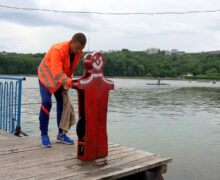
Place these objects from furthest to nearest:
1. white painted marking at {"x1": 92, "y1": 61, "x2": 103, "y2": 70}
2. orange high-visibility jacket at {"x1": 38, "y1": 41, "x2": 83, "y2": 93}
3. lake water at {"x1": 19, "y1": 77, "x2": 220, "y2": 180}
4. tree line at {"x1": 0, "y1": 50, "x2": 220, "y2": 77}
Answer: tree line at {"x1": 0, "y1": 50, "x2": 220, "y2": 77}
lake water at {"x1": 19, "y1": 77, "x2": 220, "y2": 180}
orange high-visibility jacket at {"x1": 38, "y1": 41, "x2": 83, "y2": 93}
white painted marking at {"x1": 92, "y1": 61, "x2": 103, "y2": 70}

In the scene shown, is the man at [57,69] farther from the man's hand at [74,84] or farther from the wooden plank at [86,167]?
the wooden plank at [86,167]

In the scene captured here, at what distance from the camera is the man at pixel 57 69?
13.4ft

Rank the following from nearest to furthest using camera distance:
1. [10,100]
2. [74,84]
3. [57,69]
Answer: [74,84], [57,69], [10,100]

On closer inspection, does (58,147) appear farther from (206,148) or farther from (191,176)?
(206,148)

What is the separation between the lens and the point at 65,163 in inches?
148

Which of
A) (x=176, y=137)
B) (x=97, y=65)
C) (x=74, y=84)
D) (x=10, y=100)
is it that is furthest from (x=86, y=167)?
(x=176, y=137)

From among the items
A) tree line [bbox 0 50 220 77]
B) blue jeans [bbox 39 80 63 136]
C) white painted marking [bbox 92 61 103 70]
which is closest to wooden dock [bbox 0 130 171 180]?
blue jeans [bbox 39 80 63 136]

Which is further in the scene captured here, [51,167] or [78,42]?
[78,42]

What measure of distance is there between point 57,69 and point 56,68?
0.07 feet

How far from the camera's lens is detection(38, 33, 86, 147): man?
4077 millimetres

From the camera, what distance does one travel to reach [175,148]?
8844 millimetres

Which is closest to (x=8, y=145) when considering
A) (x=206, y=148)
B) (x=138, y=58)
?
(x=206, y=148)

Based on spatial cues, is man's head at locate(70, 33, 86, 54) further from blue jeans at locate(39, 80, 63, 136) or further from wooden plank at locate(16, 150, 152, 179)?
wooden plank at locate(16, 150, 152, 179)

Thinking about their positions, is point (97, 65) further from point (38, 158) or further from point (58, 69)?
point (38, 158)
